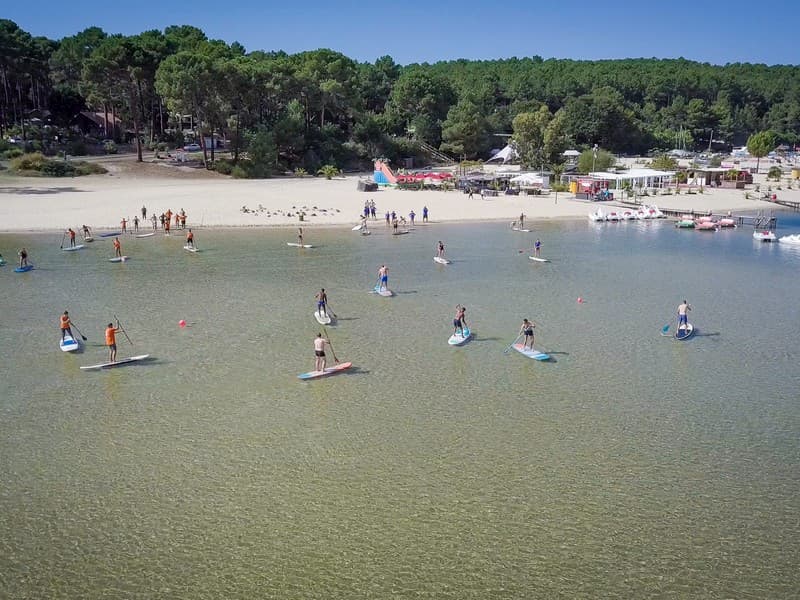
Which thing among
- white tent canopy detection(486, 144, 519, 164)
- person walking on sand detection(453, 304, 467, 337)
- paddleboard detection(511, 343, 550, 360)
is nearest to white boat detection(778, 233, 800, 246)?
paddleboard detection(511, 343, 550, 360)

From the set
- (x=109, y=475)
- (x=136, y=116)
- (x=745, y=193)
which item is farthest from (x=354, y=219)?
(x=745, y=193)

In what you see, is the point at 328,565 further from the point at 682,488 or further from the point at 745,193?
the point at 745,193

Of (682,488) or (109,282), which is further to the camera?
(109,282)

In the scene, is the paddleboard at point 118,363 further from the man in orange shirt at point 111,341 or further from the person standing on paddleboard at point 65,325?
the person standing on paddleboard at point 65,325

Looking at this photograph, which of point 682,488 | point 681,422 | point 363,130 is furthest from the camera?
point 363,130

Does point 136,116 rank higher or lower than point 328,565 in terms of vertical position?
higher

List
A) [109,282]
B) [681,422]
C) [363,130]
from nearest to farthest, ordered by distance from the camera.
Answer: [681,422], [109,282], [363,130]

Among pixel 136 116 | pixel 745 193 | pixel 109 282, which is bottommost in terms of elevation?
pixel 109 282
